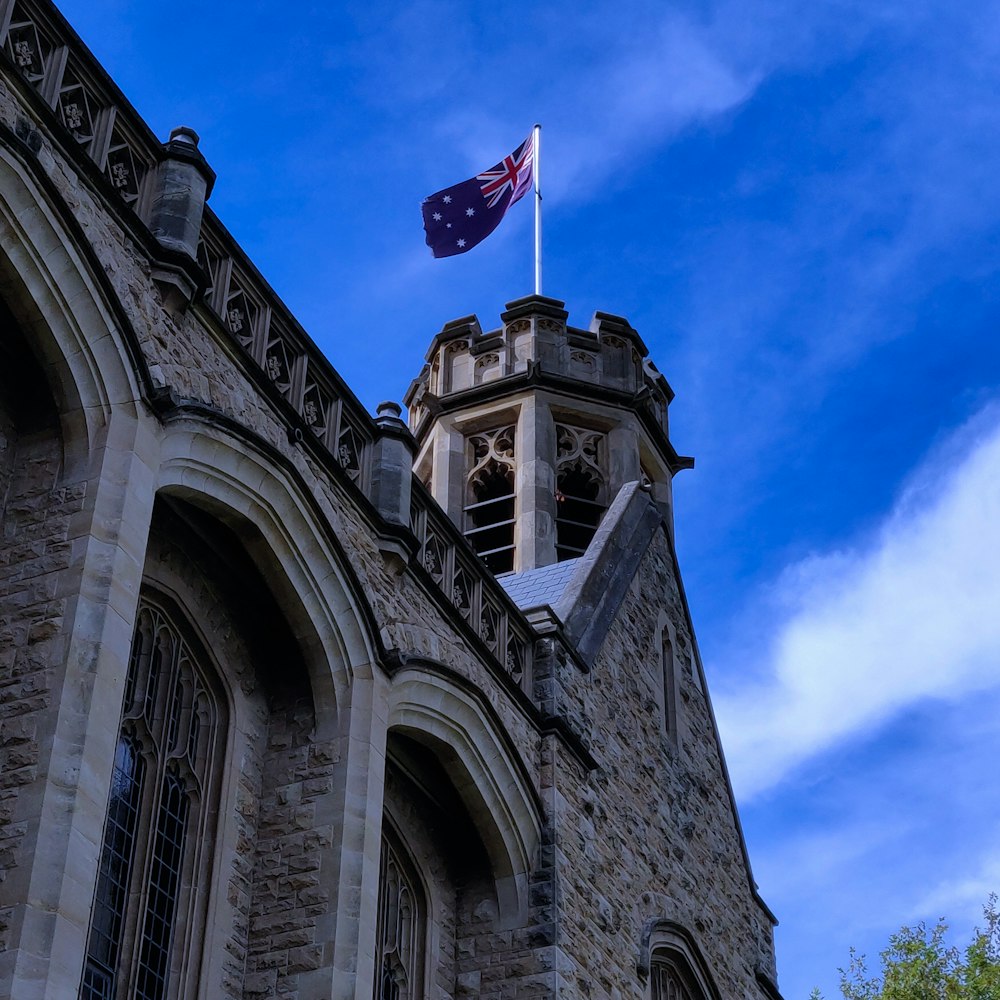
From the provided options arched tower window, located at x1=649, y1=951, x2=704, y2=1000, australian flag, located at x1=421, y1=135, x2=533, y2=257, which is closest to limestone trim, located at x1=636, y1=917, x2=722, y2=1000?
arched tower window, located at x1=649, y1=951, x2=704, y2=1000

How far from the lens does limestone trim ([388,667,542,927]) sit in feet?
43.7

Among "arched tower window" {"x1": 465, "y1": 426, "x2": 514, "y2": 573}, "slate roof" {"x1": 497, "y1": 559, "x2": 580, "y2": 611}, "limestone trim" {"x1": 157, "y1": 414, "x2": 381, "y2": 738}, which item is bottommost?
"limestone trim" {"x1": 157, "y1": 414, "x2": 381, "y2": 738}

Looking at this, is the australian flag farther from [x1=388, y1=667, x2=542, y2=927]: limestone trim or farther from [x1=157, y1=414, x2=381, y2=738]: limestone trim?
[x1=157, y1=414, x2=381, y2=738]: limestone trim

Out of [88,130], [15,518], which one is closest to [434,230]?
[88,130]

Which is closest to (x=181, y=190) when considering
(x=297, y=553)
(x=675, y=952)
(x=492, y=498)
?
(x=297, y=553)

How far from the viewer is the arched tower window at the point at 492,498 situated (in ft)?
75.5

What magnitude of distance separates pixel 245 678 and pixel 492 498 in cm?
1211

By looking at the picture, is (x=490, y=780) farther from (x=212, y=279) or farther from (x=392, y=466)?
(x=212, y=279)

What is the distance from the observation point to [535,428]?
23.5 meters

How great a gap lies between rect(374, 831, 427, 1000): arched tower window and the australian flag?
9888 mm

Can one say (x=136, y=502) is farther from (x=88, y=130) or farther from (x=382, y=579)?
(x=382, y=579)

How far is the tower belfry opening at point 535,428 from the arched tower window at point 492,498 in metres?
0.02

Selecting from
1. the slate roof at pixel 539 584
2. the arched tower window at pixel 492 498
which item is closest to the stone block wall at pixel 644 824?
the slate roof at pixel 539 584

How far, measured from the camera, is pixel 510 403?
78.6 ft
